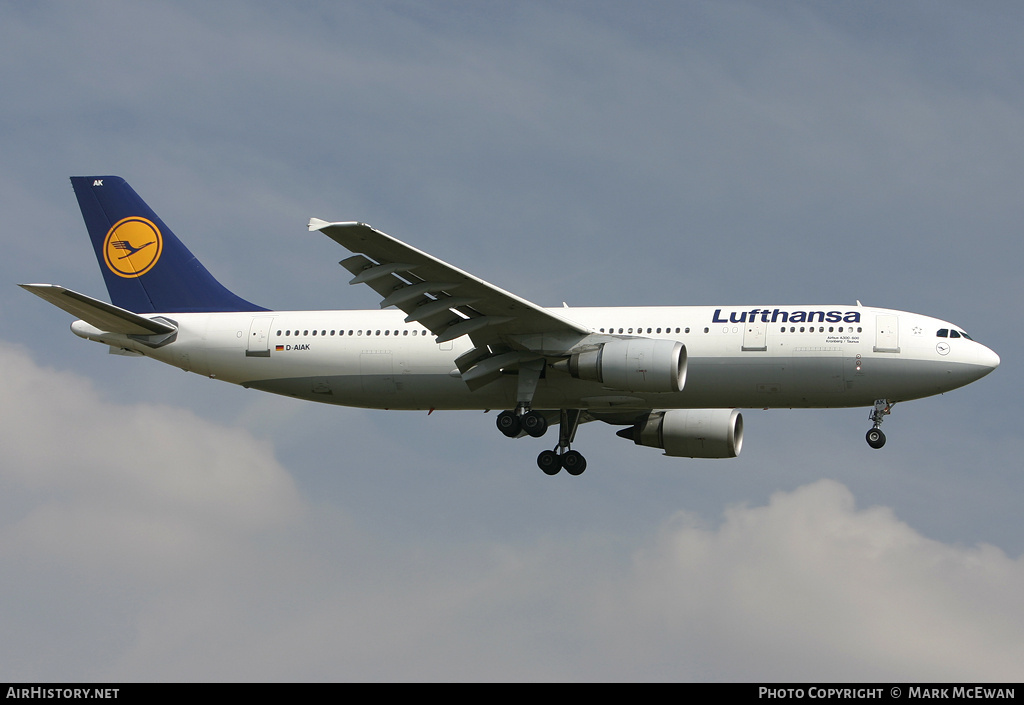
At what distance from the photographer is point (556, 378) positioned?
36.2m

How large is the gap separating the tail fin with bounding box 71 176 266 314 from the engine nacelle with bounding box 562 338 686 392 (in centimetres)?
1216

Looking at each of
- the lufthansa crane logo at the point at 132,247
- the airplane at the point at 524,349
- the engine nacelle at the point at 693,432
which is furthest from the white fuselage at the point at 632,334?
the engine nacelle at the point at 693,432

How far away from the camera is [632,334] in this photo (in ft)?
118

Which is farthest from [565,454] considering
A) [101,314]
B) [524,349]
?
[101,314]

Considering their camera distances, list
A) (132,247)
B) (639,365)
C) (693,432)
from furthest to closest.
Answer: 1. (132,247)
2. (693,432)
3. (639,365)

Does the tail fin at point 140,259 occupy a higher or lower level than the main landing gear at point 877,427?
higher

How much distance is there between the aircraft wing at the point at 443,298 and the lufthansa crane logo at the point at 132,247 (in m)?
11.1

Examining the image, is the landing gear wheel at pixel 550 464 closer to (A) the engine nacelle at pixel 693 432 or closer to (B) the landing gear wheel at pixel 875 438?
(A) the engine nacelle at pixel 693 432

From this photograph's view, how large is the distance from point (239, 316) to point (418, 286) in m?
8.18

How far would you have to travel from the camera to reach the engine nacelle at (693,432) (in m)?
40.7

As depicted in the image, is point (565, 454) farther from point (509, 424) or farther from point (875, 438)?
point (875, 438)

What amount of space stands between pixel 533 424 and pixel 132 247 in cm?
1536
